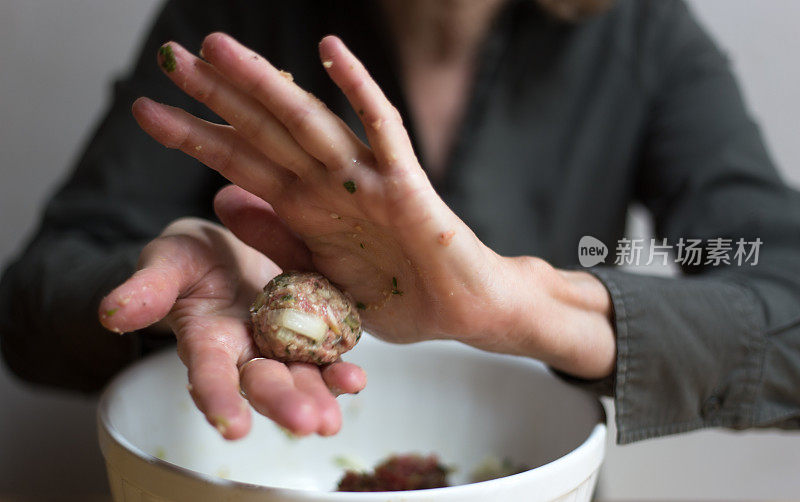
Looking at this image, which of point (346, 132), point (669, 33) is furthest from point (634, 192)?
point (346, 132)

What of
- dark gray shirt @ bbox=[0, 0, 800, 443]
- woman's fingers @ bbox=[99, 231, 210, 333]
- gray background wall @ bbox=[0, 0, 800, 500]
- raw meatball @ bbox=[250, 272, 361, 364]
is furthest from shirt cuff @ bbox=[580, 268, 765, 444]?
gray background wall @ bbox=[0, 0, 800, 500]

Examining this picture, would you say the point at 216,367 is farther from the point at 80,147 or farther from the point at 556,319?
the point at 80,147

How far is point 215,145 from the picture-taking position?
1.46 ft

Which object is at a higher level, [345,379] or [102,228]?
[345,379]

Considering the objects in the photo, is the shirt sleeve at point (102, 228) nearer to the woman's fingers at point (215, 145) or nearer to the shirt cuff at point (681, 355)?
the woman's fingers at point (215, 145)

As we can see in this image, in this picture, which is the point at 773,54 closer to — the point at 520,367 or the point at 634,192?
the point at 634,192

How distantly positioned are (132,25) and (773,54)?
1.12m

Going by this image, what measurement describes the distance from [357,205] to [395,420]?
12.2 inches

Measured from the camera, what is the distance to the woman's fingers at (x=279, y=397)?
361 millimetres

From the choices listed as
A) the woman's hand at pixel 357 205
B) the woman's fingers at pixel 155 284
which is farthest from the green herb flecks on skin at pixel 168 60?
the woman's fingers at pixel 155 284

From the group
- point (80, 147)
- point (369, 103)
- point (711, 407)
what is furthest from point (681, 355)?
point (80, 147)

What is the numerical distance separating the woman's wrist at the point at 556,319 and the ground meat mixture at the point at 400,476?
15 cm

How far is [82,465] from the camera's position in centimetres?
129

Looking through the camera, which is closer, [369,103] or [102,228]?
[369,103]
